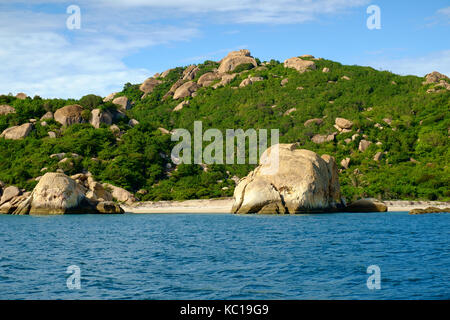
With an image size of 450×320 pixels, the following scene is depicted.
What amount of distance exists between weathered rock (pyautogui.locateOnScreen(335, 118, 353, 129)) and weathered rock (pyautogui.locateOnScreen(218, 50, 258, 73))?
54925mm

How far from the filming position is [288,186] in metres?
44.7

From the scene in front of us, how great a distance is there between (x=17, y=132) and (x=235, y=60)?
75300 millimetres

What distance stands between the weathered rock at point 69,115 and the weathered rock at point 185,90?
4534 centimetres

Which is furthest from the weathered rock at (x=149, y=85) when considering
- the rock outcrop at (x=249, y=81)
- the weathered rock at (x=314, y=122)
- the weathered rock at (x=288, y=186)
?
the weathered rock at (x=288, y=186)

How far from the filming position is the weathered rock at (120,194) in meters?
60.7

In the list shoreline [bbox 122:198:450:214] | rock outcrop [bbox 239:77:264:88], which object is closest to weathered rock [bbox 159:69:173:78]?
rock outcrop [bbox 239:77:264:88]

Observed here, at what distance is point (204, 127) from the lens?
10006cm

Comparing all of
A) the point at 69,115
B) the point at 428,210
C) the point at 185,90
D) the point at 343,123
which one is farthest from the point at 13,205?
the point at 185,90

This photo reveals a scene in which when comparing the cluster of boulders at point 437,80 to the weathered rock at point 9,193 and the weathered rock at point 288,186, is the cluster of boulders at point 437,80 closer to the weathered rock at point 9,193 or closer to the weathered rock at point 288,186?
the weathered rock at point 288,186

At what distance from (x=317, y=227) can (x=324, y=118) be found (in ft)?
217

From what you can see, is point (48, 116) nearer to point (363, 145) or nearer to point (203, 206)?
point (203, 206)

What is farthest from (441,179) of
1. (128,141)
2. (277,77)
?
(277,77)

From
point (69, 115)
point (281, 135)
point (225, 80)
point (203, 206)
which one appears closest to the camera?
point (203, 206)

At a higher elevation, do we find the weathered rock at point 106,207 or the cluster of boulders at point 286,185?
the cluster of boulders at point 286,185
